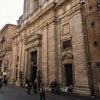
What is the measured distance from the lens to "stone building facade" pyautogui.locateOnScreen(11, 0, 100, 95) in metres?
13.1

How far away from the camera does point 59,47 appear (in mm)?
16250

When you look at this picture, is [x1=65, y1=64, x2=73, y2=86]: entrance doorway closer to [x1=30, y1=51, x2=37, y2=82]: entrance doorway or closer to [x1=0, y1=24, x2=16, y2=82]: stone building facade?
[x1=30, y1=51, x2=37, y2=82]: entrance doorway

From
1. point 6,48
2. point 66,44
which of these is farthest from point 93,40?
point 6,48

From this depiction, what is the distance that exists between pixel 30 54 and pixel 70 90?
9.89 meters

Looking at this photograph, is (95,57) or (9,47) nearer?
(95,57)

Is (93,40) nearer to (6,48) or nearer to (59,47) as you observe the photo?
(59,47)

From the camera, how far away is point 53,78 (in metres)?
15.6

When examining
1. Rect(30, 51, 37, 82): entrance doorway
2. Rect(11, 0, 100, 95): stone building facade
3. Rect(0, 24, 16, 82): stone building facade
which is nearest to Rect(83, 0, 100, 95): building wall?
Rect(11, 0, 100, 95): stone building facade

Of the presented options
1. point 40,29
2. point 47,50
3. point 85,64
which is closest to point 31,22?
point 40,29

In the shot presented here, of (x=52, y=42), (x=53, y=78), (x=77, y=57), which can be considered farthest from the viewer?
(x=52, y=42)

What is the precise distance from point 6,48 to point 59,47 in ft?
69.3

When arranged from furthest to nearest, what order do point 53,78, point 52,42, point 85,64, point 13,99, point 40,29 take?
point 40,29
point 52,42
point 53,78
point 85,64
point 13,99

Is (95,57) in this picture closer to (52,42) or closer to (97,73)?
(97,73)

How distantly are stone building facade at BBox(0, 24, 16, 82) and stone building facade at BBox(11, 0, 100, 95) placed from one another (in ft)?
30.6
